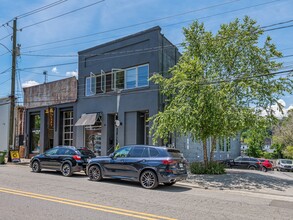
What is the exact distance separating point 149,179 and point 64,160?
5.59 m

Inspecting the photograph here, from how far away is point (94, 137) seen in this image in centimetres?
2367

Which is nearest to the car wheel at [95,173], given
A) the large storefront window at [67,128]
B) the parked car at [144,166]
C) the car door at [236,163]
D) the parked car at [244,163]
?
the parked car at [144,166]

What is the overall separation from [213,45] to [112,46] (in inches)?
350

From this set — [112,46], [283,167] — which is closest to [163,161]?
[112,46]

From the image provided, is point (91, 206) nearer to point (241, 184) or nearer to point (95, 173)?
point (95, 173)

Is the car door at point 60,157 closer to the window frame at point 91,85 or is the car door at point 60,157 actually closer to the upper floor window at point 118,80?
the upper floor window at point 118,80

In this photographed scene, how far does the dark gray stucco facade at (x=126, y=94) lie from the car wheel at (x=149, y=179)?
27.5ft

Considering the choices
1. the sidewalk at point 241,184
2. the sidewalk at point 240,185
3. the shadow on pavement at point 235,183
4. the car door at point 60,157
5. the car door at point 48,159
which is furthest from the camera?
the car door at point 48,159

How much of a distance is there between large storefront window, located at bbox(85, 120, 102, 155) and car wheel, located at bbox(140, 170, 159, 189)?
12.0 meters

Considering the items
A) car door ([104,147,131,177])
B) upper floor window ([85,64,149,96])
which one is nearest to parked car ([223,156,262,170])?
upper floor window ([85,64,149,96])

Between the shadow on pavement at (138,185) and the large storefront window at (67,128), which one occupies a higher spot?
the large storefront window at (67,128)

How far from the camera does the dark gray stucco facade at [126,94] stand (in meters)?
20.1

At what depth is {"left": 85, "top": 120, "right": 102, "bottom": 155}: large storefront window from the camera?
76.4ft

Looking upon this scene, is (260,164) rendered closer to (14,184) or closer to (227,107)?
(227,107)
